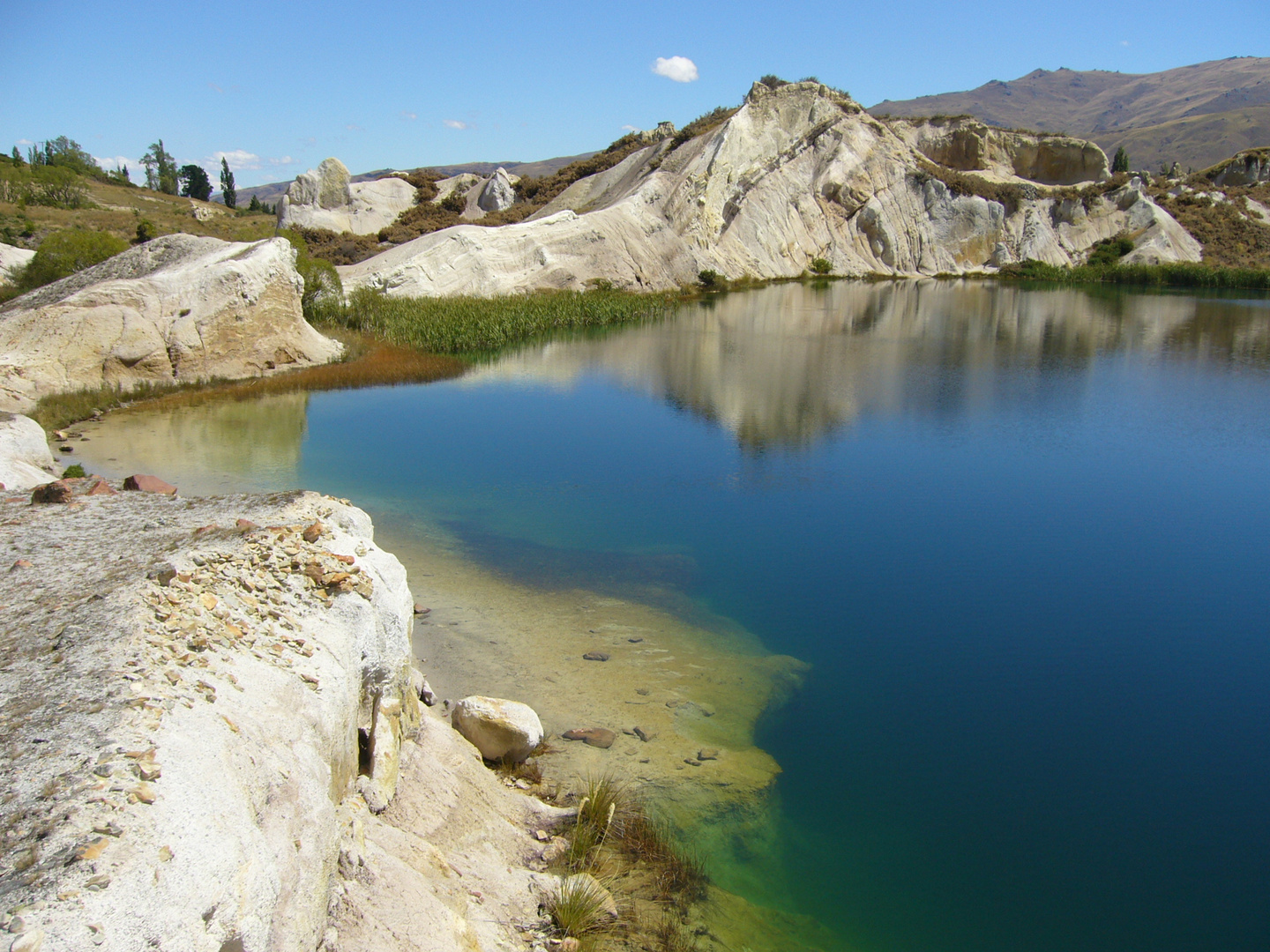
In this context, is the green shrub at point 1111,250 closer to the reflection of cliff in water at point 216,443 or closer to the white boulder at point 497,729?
the reflection of cliff in water at point 216,443

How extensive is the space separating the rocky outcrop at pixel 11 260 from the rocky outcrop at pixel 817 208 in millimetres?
16911

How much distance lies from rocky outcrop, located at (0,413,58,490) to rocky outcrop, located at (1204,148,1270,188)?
279ft

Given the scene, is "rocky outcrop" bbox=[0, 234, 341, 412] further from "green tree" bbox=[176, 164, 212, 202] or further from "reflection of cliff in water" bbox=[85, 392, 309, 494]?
"green tree" bbox=[176, 164, 212, 202]

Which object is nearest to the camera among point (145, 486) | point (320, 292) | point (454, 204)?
point (145, 486)

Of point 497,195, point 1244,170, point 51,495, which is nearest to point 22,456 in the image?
point 51,495

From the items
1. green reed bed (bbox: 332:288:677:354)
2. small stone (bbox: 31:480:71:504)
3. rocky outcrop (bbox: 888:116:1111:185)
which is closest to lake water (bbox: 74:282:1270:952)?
green reed bed (bbox: 332:288:677:354)

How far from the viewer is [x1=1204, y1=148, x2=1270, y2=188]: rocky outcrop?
71250 mm

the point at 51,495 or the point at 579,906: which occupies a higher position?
the point at 51,495

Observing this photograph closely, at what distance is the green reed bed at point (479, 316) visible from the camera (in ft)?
89.8

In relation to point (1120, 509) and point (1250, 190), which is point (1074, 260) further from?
point (1120, 509)

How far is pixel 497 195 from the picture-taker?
2208 inches

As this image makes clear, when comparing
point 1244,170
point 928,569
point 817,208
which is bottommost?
point 928,569

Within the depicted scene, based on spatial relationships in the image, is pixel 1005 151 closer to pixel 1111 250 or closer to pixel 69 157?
pixel 1111 250

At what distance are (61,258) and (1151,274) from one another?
61.0 meters
